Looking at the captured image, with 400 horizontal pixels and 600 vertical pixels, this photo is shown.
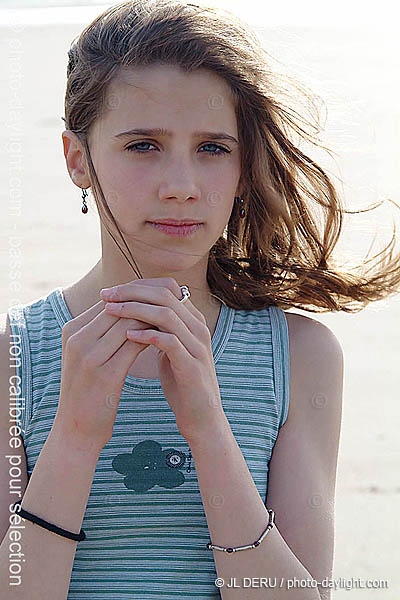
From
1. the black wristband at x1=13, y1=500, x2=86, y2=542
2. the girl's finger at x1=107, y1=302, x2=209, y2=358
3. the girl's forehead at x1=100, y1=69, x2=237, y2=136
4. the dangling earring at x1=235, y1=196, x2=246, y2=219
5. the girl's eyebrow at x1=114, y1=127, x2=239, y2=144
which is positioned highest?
the girl's forehead at x1=100, y1=69, x2=237, y2=136

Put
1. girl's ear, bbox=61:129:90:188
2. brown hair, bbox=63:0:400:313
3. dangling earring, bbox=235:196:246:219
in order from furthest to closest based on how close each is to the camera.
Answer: dangling earring, bbox=235:196:246:219 < girl's ear, bbox=61:129:90:188 < brown hair, bbox=63:0:400:313

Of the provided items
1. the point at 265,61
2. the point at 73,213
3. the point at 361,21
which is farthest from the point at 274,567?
the point at 361,21

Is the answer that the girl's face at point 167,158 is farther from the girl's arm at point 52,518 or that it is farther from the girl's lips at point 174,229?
Result: the girl's arm at point 52,518

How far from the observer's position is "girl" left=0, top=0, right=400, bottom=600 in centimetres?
215

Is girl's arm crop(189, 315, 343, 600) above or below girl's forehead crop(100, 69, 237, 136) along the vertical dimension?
below

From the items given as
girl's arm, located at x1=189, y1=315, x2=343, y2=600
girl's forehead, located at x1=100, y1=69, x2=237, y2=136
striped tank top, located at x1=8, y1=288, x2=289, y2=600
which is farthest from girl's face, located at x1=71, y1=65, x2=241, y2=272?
girl's arm, located at x1=189, y1=315, x2=343, y2=600

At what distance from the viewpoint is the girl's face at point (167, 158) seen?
2330 millimetres

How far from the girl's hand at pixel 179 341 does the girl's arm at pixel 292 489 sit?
0.06m

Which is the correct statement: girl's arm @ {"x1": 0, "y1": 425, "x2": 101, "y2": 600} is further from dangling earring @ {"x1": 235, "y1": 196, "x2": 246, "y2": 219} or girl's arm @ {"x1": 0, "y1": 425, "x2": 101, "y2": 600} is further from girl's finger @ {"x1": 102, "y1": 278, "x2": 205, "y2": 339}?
dangling earring @ {"x1": 235, "y1": 196, "x2": 246, "y2": 219}

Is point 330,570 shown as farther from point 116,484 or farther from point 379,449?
point 379,449

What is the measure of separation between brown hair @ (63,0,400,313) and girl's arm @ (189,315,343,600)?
24 cm

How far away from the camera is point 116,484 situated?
2387 mm

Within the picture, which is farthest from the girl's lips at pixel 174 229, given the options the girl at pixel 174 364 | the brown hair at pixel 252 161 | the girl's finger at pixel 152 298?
the girl's finger at pixel 152 298

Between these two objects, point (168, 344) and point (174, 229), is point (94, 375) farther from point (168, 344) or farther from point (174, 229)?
point (174, 229)
